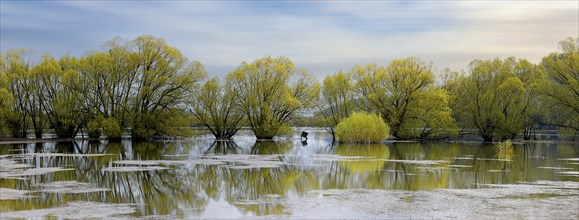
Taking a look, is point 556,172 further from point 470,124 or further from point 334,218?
point 470,124

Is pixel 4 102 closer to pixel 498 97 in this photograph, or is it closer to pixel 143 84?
pixel 143 84

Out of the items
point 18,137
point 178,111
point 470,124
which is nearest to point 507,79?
point 470,124

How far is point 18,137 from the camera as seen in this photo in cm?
5194

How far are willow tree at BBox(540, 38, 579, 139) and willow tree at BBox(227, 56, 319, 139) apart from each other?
23.6 meters

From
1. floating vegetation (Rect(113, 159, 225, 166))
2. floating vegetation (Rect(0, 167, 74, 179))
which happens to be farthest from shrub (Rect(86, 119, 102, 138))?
floating vegetation (Rect(0, 167, 74, 179))

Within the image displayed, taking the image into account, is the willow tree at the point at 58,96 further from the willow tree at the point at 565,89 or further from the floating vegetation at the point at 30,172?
the willow tree at the point at 565,89

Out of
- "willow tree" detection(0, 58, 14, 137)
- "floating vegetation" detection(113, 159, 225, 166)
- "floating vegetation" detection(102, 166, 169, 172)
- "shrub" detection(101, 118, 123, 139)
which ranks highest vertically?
"willow tree" detection(0, 58, 14, 137)

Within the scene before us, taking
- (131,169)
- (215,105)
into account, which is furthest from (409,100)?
(131,169)

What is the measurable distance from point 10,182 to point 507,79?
48062 millimetres

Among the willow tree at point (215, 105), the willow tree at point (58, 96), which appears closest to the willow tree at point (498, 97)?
the willow tree at point (215, 105)

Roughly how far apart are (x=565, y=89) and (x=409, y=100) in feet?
48.4

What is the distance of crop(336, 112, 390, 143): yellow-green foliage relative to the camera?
46500 millimetres

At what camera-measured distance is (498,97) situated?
2163 inches

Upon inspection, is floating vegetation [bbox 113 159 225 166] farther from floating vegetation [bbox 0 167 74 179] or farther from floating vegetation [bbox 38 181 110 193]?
floating vegetation [bbox 38 181 110 193]
